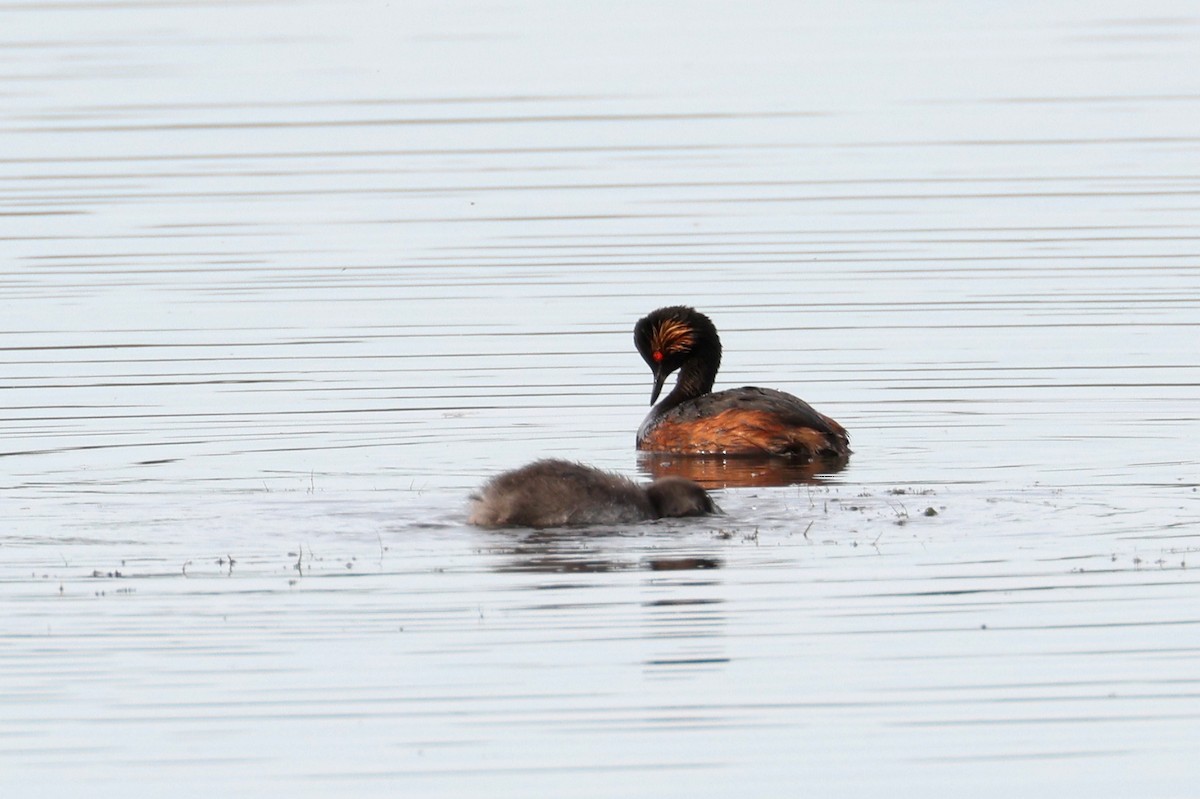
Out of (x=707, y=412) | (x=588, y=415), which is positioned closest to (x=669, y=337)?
(x=588, y=415)

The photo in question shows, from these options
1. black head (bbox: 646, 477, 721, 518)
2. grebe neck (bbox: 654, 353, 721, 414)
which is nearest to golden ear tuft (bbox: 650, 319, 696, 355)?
grebe neck (bbox: 654, 353, 721, 414)

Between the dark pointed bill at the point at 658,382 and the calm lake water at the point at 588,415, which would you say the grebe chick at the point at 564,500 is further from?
the dark pointed bill at the point at 658,382

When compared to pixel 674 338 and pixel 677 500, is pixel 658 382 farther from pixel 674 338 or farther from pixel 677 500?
pixel 677 500

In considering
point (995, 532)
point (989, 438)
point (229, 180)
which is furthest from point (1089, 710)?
point (229, 180)

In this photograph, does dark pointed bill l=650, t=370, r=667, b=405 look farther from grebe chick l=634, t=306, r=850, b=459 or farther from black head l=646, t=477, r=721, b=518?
black head l=646, t=477, r=721, b=518

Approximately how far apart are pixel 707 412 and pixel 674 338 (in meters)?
1.29

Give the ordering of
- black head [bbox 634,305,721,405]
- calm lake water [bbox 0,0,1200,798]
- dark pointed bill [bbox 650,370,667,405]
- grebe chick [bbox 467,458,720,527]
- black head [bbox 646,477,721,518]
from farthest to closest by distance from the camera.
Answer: dark pointed bill [bbox 650,370,667,405]
black head [bbox 634,305,721,405]
black head [bbox 646,477,721,518]
grebe chick [bbox 467,458,720,527]
calm lake water [bbox 0,0,1200,798]

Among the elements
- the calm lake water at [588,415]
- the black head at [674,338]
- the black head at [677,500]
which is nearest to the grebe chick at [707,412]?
the black head at [674,338]

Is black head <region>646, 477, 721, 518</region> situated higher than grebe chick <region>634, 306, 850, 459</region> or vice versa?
grebe chick <region>634, 306, 850, 459</region>

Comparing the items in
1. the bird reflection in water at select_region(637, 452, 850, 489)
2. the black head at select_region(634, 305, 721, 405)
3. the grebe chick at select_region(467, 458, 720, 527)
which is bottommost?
the grebe chick at select_region(467, 458, 720, 527)

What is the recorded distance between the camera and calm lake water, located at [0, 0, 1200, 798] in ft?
29.6

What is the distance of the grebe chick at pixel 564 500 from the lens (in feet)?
40.3

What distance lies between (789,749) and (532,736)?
909 millimetres

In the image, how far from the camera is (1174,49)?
37.6m
